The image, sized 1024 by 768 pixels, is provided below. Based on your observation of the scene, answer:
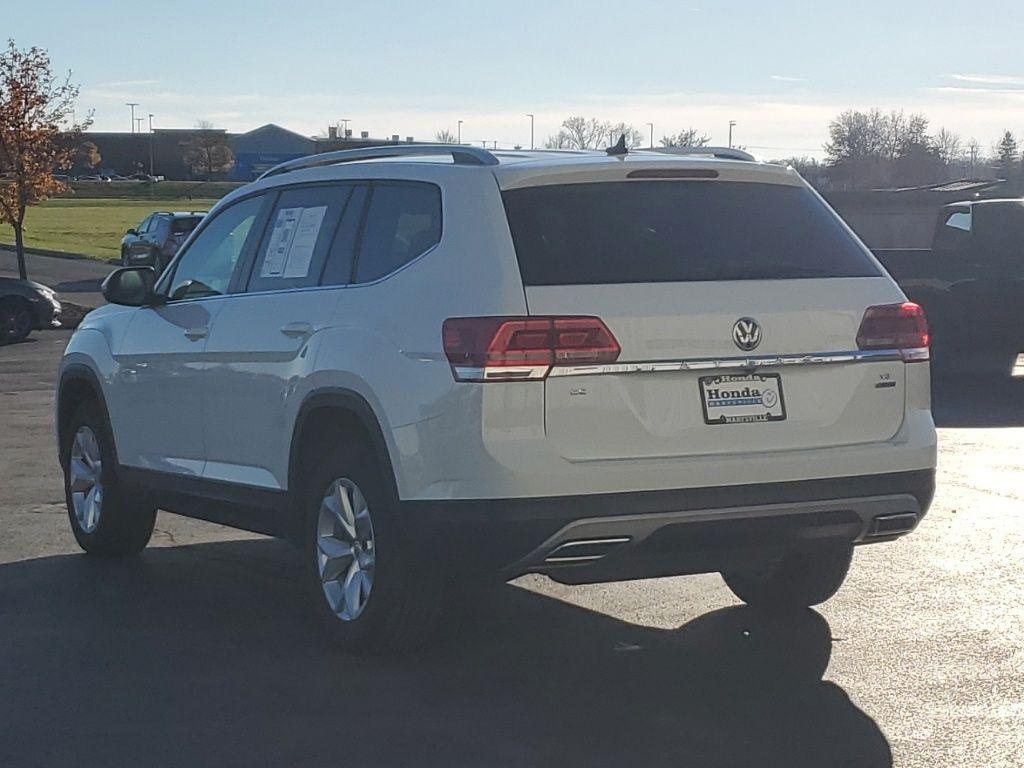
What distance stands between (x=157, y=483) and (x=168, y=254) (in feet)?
99.3

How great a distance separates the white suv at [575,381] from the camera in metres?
5.62

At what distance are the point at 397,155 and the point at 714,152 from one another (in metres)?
1.33

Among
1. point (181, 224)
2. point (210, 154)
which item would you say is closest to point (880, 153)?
point (210, 154)

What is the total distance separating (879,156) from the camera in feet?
365

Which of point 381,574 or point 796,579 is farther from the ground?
point 381,574

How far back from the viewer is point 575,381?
221 inches

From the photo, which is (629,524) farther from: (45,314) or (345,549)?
(45,314)

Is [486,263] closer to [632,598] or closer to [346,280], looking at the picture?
[346,280]

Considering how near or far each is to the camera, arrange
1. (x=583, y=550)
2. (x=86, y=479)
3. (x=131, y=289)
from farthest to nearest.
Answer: (x=86, y=479), (x=131, y=289), (x=583, y=550)

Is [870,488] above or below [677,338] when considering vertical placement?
below

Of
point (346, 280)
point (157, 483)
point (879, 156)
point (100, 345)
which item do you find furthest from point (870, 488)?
point (879, 156)

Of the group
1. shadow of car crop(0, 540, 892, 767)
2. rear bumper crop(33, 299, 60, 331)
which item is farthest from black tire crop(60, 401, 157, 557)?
rear bumper crop(33, 299, 60, 331)

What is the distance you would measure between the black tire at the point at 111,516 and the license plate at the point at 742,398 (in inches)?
145

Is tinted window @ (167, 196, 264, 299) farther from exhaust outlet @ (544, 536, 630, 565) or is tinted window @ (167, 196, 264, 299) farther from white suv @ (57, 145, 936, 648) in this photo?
exhaust outlet @ (544, 536, 630, 565)
